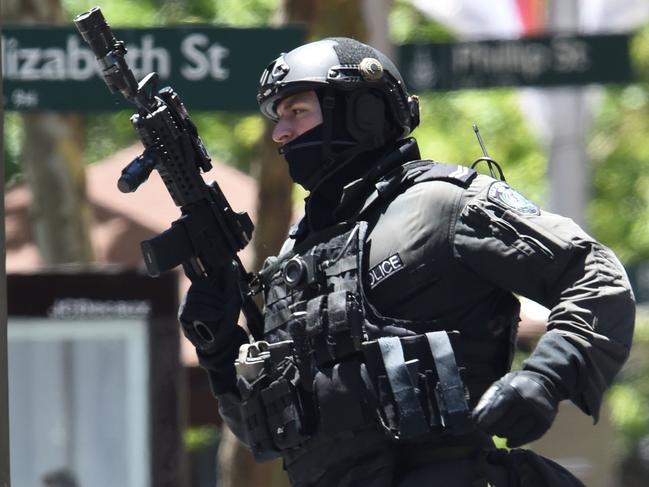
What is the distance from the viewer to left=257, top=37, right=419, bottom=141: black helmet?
13.1ft

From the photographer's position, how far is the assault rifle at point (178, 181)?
422 centimetres

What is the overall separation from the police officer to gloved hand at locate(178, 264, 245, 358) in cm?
3

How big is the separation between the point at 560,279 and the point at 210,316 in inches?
38.3

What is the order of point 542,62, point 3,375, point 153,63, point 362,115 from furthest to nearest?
1. point 542,62
2. point 153,63
3. point 362,115
4. point 3,375

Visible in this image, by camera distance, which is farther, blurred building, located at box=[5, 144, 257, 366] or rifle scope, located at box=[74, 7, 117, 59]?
blurred building, located at box=[5, 144, 257, 366]

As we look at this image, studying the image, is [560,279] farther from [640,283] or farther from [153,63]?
[640,283]

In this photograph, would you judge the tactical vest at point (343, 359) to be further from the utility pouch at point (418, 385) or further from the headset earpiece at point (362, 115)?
the headset earpiece at point (362, 115)

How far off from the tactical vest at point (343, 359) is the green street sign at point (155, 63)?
8.22 feet

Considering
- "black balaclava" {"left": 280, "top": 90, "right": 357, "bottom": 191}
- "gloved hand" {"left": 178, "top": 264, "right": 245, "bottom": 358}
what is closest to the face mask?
"black balaclava" {"left": 280, "top": 90, "right": 357, "bottom": 191}

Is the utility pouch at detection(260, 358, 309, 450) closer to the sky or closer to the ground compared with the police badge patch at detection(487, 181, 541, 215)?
closer to the ground

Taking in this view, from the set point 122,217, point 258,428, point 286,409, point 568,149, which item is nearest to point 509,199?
point 286,409

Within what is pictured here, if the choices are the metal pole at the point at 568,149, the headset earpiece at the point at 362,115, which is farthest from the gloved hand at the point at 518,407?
the metal pole at the point at 568,149

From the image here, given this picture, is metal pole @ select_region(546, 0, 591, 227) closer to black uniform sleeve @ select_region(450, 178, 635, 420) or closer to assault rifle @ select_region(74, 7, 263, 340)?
assault rifle @ select_region(74, 7, 263, 340)

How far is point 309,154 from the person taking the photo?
4.06 m
